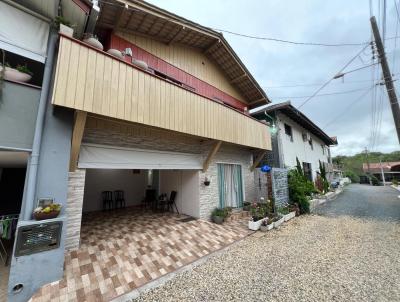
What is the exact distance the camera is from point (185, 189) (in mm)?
7324

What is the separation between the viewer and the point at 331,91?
34.0 ft

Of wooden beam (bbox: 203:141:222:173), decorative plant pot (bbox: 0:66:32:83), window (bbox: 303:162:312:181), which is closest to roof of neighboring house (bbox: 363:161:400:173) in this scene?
window (bbox: 303:162:312:181)

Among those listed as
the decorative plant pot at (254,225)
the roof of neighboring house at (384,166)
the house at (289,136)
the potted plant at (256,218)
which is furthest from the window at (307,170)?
the roof of neighboring house at (384,166)

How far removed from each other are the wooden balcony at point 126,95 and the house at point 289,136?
5190mm

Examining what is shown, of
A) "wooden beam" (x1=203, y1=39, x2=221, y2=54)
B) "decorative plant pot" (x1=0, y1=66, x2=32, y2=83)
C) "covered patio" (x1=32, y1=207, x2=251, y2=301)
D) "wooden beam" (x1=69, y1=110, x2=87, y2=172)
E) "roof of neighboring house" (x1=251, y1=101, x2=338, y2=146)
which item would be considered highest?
"wooden beam" (x1=203, y1=39, x2=221, y2=54)

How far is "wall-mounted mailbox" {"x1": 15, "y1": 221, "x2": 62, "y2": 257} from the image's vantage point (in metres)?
2.69

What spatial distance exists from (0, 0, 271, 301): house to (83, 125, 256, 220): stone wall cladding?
0.03 meters

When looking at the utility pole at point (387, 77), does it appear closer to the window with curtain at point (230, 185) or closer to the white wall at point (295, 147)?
the white wall at point (295, 147)

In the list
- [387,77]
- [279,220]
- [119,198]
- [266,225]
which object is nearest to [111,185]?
[119,198]

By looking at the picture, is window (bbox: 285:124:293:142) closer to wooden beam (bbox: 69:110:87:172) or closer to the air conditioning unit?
the air conditioning unit

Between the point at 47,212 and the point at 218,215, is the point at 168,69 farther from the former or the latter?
the point at 218,215

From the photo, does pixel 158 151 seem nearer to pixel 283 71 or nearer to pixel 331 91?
pixel 331 91

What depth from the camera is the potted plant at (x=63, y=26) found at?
355 cm

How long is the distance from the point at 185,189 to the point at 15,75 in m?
5.83
